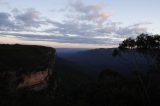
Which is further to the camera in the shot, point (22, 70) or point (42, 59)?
point (42, 59)

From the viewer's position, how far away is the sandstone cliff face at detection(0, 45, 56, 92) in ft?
173

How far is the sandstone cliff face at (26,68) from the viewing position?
173 ft

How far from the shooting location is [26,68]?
190 ft

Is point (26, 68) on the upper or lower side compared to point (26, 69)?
upper

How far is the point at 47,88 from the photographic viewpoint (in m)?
66.5

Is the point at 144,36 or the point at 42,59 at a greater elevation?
the point at 144,36

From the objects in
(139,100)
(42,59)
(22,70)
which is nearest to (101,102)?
(139,100)

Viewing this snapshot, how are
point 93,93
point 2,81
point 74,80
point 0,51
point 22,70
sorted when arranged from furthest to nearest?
point 74,80 < point 0,51 < point 22,70 < point 2,81 < point 93,93

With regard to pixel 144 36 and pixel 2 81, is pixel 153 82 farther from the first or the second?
pixel 2 81

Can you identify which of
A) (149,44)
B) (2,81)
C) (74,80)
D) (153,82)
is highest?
(149,44)

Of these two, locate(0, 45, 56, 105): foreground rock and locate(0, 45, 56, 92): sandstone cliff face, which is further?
locate(0, 45, 56, 92): sandstone cliff face

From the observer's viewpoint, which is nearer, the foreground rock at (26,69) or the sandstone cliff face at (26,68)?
the foreground rock at (26,69)

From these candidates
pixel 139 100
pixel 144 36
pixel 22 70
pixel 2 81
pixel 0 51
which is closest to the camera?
pixel 144 36

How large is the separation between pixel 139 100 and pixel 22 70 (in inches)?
1423
